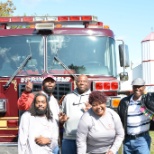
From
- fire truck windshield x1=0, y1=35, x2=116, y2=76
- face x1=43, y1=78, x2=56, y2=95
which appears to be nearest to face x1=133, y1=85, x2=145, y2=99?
face x1=43, y1=78, x2=56, y2=95

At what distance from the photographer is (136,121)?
19.5 ft

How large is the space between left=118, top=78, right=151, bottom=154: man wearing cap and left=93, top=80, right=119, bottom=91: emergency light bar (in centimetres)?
173

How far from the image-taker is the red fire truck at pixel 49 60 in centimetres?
795

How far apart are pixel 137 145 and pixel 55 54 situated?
270 cm

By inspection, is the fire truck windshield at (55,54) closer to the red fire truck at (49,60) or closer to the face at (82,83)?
the red fire truck at (49,60)

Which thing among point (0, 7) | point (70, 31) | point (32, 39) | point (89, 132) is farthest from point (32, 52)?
point (0, 7)

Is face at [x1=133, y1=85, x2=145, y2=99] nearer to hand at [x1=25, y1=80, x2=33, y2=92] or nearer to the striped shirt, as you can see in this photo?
the striped shirt

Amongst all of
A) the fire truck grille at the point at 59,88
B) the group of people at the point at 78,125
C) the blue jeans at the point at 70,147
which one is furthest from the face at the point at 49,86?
the fire truck grille at the point at 59,88

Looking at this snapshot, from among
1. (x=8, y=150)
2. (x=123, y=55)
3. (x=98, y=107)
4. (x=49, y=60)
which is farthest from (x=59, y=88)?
(x=98, y=107)

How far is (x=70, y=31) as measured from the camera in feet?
26.8

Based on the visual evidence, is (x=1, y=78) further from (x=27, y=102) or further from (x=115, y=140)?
(x=115, y=140)

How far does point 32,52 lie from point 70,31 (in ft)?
2.40

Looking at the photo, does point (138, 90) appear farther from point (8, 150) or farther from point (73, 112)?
point (8, 150)

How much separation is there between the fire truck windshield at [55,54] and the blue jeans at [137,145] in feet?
7.33
